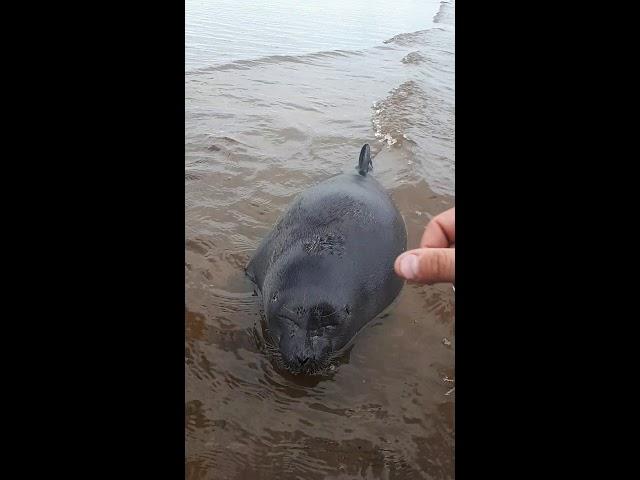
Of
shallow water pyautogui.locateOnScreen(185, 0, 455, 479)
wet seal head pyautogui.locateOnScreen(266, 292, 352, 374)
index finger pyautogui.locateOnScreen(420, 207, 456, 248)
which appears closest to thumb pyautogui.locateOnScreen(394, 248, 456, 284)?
index finger pyautogui.locateOnScreen(420, 207, 456, 248)

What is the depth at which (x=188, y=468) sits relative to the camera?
296 centimetres

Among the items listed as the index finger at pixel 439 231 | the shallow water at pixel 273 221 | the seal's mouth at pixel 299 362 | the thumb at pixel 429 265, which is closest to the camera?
the thumb at pixel 429 265

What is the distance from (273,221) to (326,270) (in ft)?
6.23

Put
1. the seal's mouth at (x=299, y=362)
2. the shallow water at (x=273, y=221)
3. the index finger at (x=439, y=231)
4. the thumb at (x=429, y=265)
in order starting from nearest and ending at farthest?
the thumb at (x=429, y=265), the index finger at (x=439, y=231), the shallow water at (x=273, y=221), the seal's mouth at (x=299, y=362)

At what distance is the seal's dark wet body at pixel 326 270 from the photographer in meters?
3.49

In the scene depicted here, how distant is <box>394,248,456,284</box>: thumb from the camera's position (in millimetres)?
2254

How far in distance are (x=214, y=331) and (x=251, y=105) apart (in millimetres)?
5536

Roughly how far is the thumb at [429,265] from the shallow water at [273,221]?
1357 millimetres

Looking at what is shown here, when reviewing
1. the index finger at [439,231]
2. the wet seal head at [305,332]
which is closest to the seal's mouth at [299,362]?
the wet seal head at [305,332]

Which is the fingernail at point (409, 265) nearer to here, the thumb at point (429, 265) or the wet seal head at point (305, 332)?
the thumb at point (429, 265)

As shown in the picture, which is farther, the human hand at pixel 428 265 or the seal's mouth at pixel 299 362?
the seal's mouth at pixel 299 362
